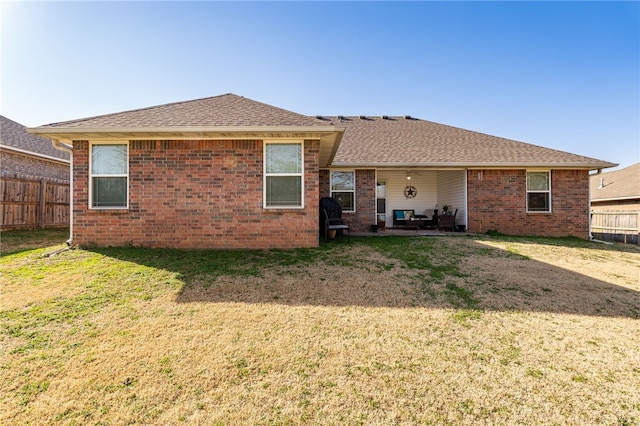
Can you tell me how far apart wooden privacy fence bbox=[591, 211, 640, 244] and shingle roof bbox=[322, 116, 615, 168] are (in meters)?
5.20

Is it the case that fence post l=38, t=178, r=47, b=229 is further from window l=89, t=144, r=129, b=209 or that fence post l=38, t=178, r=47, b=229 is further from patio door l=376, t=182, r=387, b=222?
patio door l=376, t=182, r=387, b=222

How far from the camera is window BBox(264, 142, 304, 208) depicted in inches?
285

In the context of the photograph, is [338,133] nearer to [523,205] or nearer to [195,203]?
[195,203]

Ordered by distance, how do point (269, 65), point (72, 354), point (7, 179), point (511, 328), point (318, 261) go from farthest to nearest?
point (269, 65)
point (7, 179)
point (318, 261)
point (511, 328)
point (72, 354)

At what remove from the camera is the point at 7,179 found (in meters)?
10.0

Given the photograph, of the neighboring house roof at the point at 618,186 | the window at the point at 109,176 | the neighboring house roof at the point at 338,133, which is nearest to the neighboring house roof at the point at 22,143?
the neighboring house roof at the point at 338,133

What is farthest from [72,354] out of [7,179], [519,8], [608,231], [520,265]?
[608,231]

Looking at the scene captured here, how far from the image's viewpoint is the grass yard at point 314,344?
2119mm

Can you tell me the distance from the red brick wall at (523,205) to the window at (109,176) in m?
11.7

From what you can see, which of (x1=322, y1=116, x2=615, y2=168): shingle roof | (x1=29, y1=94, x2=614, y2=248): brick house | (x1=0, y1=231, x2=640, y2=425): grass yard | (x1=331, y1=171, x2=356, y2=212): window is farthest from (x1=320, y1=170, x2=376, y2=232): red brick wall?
(x1=0, y1=231, x2=640, y2=425): grass yard

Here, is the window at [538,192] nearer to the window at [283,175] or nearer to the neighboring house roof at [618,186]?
the window at [283,175]

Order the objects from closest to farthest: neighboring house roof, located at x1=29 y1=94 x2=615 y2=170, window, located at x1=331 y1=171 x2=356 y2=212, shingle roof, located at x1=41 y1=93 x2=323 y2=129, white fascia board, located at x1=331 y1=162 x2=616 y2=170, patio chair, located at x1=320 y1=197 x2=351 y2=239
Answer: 1. neighboring house roof, located at x1=29 y1=94 x2=615 y2=170
2. shingle roof, located at x1=41 y1=93 x2=323 y2=129
3. patio chair, located at x1=320 y1=197 x2=351 y2=239
4. white fascia board, located at x1=331 y1=162 x2=616 y2=170
5. window, located at x1=331 y1=171 x2=356 y2=212

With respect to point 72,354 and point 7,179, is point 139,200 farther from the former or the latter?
point 7,179

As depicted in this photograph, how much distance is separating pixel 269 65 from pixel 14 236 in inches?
404
